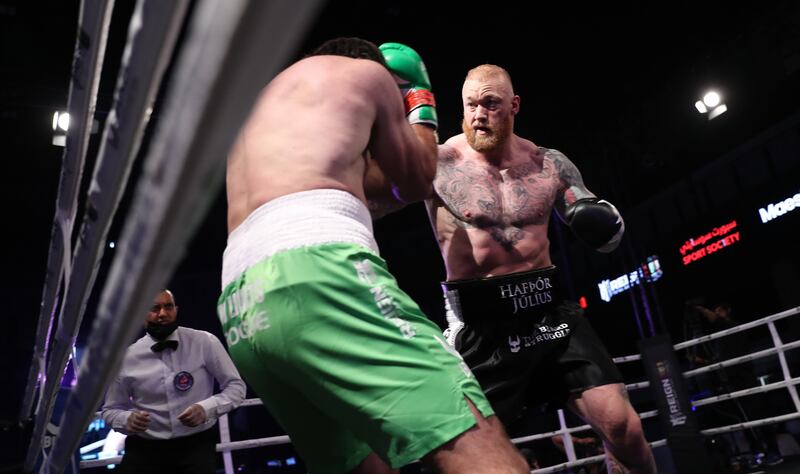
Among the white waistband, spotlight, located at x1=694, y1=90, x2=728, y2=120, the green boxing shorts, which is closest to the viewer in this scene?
the green boxing shorts

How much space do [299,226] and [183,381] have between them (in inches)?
75.8

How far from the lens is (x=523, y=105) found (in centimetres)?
827

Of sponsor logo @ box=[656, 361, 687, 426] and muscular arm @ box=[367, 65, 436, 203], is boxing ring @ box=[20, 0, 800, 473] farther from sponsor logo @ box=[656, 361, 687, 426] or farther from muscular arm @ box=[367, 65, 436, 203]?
sponsor logo @ box=[656, 361, 687, 426]

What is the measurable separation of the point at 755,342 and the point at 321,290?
9453mm

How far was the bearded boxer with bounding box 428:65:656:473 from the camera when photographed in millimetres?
2080

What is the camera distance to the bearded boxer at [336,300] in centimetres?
90

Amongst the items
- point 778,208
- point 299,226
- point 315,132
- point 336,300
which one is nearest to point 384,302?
point 336,300

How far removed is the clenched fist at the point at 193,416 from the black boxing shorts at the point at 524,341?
101cm

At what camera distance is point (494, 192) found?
2369mm

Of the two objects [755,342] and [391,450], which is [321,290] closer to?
[391,450]

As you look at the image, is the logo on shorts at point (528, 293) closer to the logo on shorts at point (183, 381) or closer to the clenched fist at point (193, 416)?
the clenched fist at point (193, 416)

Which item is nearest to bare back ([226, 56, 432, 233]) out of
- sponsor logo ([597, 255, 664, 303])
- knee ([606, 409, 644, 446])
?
knee ([606, 409, 644, 446])

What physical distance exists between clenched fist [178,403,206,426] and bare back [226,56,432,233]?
5.17 ft

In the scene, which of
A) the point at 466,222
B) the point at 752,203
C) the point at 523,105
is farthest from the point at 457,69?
the point at 466,222
